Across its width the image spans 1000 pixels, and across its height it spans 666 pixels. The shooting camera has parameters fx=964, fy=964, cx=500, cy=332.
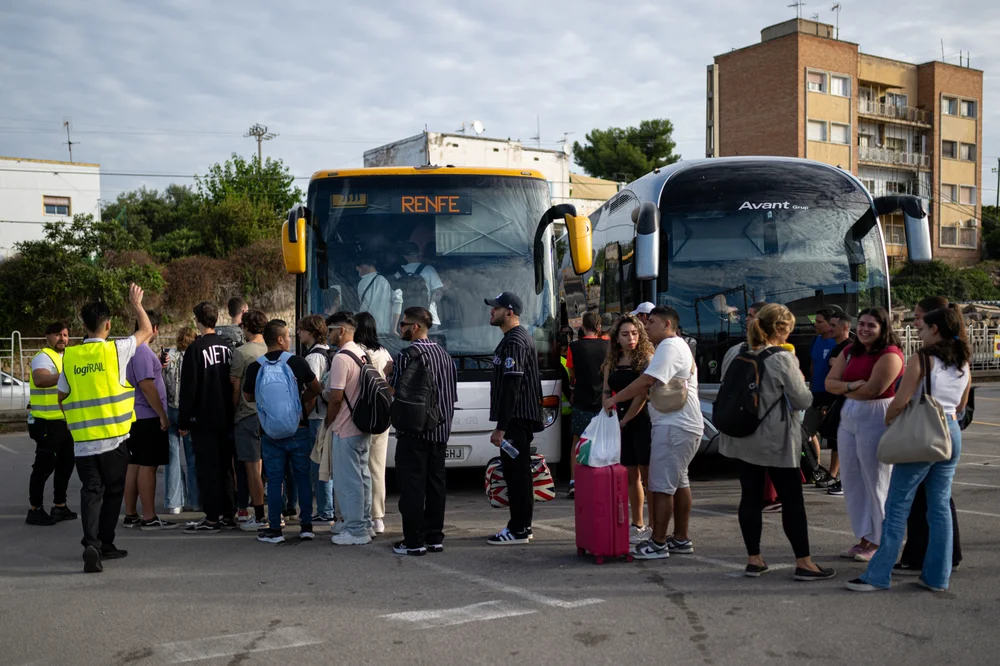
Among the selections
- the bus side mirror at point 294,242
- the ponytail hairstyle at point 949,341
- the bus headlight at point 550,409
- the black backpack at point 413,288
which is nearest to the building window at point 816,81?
the bus headlight at point 550,409

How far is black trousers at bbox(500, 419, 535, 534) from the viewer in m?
7.47

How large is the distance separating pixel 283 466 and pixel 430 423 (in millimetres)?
1458

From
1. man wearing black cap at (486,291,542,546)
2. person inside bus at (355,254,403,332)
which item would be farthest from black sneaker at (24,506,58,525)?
man wearing black cap at (486,291,542,546)

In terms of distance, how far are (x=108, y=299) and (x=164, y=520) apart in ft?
77.5

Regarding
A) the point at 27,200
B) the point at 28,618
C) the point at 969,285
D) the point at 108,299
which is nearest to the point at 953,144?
the point at 969,285

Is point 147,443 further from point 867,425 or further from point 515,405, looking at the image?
point 867,425

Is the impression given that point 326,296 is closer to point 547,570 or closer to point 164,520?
point 164,520

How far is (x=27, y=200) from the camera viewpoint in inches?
2020

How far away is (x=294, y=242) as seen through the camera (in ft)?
31.5

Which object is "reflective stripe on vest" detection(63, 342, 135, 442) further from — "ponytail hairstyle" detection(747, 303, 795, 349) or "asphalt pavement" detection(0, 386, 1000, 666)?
"ponytail hairstyle" detection(747, 303, 795, 349)

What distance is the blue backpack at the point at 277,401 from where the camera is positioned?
771 cm

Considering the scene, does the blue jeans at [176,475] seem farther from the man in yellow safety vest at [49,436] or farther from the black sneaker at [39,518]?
the black sneaker at [39,518]

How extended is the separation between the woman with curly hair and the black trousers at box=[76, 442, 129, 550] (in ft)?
12.1

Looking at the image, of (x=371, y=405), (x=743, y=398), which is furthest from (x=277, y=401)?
(x=743, y=398)
